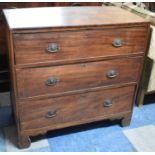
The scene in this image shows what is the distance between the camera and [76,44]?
1305mm

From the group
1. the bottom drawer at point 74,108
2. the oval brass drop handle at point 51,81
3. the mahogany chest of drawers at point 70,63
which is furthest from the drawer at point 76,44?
the bottom drawer at point 74,108

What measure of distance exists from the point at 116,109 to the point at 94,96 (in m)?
0.22

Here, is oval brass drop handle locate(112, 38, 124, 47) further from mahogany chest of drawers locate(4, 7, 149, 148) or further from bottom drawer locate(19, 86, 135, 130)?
bottom drawer locate(19, 86, 135, 130)

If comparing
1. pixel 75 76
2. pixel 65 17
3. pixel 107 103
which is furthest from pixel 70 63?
pixel 107 103

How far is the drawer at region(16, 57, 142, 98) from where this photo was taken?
131 cm

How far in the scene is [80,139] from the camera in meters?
1.60

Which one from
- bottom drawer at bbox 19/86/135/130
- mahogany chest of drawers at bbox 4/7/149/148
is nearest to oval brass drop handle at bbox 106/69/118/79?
mahogany chest of drawers at bbox 4/7/149/148

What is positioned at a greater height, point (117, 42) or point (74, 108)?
point (117, 42)

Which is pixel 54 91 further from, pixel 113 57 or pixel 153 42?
pixel 153 42

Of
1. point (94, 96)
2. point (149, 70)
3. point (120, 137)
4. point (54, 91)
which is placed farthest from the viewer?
point (149, 70)

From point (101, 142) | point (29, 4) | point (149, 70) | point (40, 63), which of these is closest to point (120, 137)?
point (101, 142)

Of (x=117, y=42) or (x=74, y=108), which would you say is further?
(x=74, y=108)

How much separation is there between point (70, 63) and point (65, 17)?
10.2 inches

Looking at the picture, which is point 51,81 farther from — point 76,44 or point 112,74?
point 112,74
